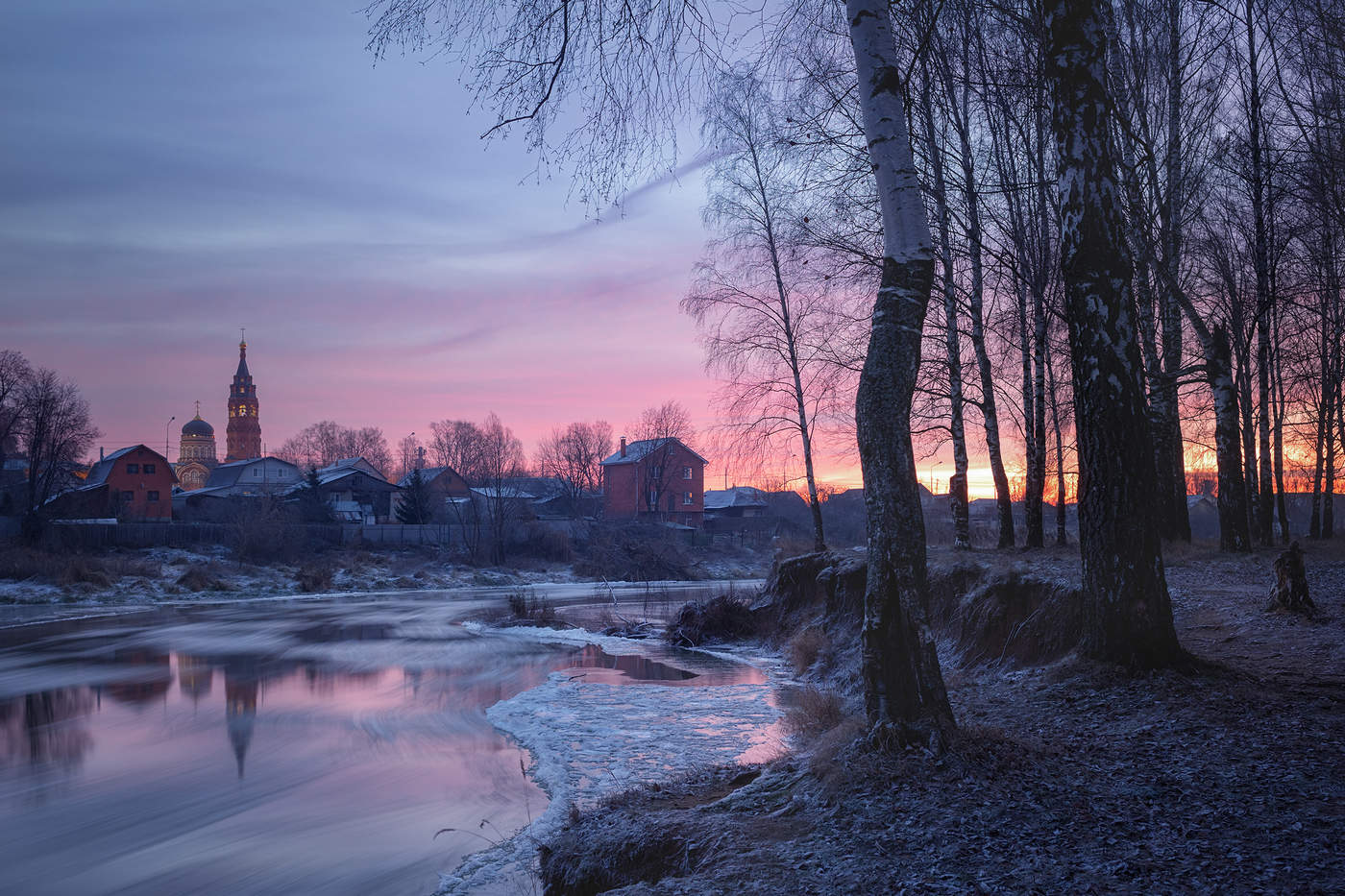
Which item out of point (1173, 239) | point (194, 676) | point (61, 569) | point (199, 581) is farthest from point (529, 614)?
point (61, 569)

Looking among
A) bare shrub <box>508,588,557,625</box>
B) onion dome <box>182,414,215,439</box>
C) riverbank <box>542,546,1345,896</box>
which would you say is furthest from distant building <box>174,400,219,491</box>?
riverbank <box>542,546,1345,896</box>

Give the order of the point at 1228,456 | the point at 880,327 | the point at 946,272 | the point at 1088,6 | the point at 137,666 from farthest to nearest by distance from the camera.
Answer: the point at 137,666, the point at 946,272, the point at 1228,456, the point at 1088,6, the point at 880,327

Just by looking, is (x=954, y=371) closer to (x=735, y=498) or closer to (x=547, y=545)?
(x=547, y=545)

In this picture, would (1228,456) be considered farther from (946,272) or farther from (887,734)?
(887,734)

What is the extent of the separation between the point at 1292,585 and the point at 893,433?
6132mm

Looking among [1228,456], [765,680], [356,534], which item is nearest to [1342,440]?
[1228,456]

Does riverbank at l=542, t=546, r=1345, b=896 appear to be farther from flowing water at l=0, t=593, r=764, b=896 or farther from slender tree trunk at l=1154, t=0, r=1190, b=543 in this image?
slender tree trunk at l=1154, t=0, r=1190, b=543

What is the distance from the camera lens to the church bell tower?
7343 inches

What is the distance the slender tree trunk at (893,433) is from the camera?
5.79m

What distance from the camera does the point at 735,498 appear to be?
90688mm

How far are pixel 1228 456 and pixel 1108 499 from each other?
10.7 meters

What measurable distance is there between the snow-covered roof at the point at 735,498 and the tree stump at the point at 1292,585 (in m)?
79.7

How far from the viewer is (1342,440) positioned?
82.1 ft

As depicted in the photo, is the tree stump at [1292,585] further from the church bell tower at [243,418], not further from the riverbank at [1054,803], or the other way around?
the church bell tower at [243,418]
